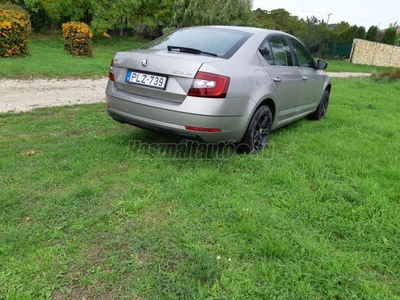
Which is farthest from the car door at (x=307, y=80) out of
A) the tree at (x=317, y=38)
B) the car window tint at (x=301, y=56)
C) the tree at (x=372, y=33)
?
the tree at (x=372, y=33)

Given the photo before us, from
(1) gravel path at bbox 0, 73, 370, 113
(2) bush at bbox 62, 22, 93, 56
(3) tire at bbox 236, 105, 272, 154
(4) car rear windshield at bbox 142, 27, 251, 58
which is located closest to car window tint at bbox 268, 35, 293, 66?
(4) car rear windshield at bbox 142, 27, 251, 58

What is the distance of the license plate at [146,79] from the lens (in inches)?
130

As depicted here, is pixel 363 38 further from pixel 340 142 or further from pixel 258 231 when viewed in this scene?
pixel 258 231

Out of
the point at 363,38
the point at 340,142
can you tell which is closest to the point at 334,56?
the point at 363,38

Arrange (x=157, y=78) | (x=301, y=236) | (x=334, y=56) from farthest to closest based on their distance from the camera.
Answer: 1. (x=334, y=56)
2. (x=157, y=78)
3. (x=301, y=236)

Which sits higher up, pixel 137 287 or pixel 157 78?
pixel 157 78

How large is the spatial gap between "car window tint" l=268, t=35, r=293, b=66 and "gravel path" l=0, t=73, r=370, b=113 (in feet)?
13.2

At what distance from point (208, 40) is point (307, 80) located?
1.86m

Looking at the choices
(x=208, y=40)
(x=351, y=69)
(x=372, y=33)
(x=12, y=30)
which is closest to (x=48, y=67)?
(x=12, y=30)

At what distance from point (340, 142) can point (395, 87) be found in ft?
29.2

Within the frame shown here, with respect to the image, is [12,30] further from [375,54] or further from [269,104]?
[375,54]

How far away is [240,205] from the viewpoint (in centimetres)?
283

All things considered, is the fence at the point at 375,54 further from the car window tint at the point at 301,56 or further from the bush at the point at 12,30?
the car window tint at the point at 301,56

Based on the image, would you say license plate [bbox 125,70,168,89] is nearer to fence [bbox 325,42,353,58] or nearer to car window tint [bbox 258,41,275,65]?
car window tint [bbox 258,41,275,65]
